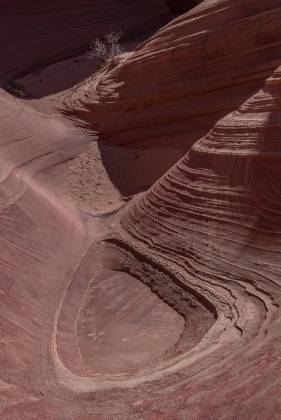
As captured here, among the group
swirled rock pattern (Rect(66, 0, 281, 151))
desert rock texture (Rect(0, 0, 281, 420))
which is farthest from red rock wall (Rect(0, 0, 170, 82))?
swirled rock pattern (Rect(66, 0, 281, 151))

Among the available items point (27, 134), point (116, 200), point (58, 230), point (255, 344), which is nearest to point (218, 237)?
point (255, 344)

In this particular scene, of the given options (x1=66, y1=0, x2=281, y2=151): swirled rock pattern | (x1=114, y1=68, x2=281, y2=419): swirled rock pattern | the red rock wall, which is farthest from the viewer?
the red rock wall

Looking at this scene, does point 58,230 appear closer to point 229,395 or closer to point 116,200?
point 116,200

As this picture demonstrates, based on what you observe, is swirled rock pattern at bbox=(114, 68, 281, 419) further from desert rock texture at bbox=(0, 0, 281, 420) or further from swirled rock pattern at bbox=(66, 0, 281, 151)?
swirled rock pattern at bbox=(66, 0, 281, 151)

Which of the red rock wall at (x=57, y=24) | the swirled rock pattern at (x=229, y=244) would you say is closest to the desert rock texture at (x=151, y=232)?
the swirled rock pattern at (x=229, y=244)

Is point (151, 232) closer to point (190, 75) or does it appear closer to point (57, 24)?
point (190, 75)
